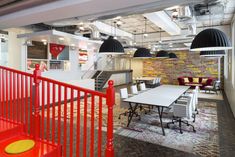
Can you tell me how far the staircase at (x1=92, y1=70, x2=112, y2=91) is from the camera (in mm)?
10731

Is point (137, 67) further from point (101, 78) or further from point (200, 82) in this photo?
point (200, 82)

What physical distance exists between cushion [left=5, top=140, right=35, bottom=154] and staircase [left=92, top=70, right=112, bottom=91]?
320 inches

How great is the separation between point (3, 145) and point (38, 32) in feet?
13.0

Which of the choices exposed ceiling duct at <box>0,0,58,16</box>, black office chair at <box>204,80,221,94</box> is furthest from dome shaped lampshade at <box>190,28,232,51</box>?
black office chair at <box>204,80,221,94</box>

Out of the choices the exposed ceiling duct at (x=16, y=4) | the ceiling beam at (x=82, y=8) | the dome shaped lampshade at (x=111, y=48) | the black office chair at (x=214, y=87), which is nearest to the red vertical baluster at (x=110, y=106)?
the ceiling beam at (x=82, y=8)

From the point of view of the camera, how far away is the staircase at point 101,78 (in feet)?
35.2

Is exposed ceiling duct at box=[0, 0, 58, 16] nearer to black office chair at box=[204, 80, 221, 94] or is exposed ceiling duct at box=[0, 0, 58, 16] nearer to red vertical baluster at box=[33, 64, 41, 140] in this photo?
red vertical baluster at box=[33, 64, 41, 140]

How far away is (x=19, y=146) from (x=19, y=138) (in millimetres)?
373

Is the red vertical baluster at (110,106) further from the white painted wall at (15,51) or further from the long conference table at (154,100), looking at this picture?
the white painted wall at (15,51)

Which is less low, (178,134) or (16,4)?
(16,4)

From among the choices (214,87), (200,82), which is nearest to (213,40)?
(214,87)

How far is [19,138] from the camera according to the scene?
106 inches

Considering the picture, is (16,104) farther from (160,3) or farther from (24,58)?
(24,58)

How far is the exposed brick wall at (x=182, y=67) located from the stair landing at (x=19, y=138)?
1211cm
